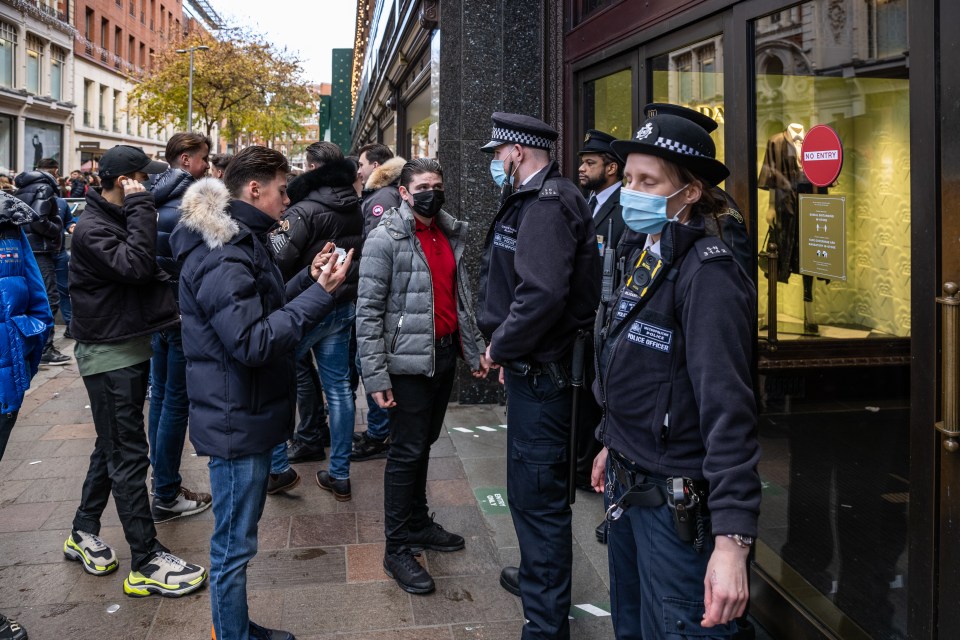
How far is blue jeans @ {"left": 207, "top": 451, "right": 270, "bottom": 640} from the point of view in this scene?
118 inches

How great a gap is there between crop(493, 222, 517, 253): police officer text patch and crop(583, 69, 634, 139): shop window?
7.60 ft

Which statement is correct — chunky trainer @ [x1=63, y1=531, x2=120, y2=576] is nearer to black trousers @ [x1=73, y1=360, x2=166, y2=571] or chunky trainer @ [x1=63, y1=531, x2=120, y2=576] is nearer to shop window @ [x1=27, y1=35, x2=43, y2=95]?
black trousers @ [x1=73, y1=360, x2=166, y2=571]

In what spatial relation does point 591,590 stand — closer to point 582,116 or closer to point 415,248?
point 415,248

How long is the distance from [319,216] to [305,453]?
6.08ft

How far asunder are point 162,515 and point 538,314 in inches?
116

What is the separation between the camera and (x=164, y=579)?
12.4ft

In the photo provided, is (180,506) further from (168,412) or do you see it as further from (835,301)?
(835,301)

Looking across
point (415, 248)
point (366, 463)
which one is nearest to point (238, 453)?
point (415, 248)

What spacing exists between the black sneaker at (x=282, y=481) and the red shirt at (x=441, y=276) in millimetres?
1793

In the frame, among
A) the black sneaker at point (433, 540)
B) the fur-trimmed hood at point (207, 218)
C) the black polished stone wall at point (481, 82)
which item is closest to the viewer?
the fur-trimmed hood at point (207, 218)

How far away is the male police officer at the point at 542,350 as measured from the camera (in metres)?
3.08

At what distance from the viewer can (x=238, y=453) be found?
2918 mm

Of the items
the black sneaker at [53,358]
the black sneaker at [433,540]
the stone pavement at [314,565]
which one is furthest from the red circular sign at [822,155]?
the black sneaker at [53,358]

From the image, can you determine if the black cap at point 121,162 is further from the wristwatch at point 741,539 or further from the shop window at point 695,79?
the wristwatch at point 741,539
